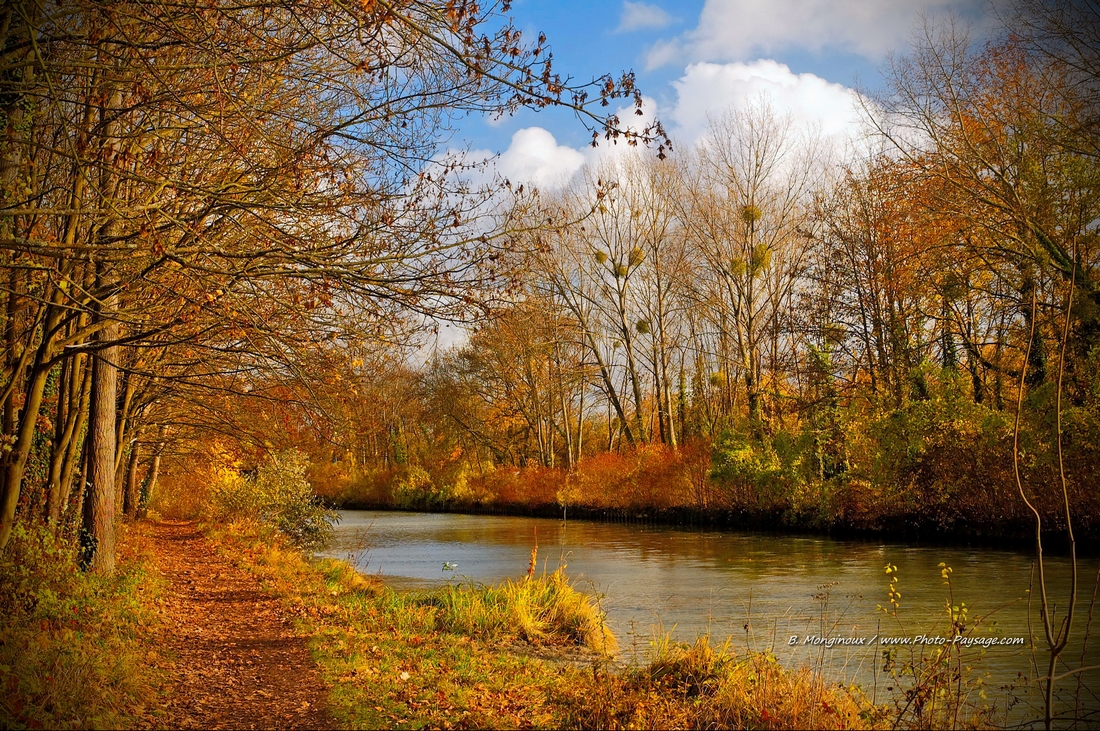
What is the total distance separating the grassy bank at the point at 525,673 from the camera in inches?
247

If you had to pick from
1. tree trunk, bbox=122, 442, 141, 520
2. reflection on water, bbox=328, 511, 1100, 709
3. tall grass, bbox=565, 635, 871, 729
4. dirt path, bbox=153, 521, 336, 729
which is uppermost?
tree trunk, bbox=122, 442, 141, 520

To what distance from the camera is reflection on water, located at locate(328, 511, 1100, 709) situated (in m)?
10.1

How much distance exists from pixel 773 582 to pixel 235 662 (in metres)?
10.8

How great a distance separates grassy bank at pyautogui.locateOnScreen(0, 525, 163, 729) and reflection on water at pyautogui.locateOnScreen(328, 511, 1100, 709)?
15.0 ft

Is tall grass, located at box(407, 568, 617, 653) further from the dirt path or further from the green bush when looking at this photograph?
the green bush

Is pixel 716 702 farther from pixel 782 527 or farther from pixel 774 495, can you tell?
pixel 774 495

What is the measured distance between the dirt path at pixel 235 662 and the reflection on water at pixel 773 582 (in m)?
3.15

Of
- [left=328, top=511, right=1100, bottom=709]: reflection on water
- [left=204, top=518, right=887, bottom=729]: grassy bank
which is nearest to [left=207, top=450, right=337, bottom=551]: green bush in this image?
[left=328, top=511, right=1100, bottom=709]: reflection on water

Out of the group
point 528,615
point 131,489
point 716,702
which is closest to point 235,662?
point 528,615

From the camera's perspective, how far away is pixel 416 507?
49.3m

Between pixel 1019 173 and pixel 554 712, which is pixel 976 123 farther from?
pixel 554 712

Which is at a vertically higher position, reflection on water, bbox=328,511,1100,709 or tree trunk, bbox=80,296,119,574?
tree trunk, bbox=80,296,119,574

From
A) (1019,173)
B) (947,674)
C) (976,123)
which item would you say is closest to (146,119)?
(947,674)

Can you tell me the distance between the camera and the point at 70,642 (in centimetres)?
732
